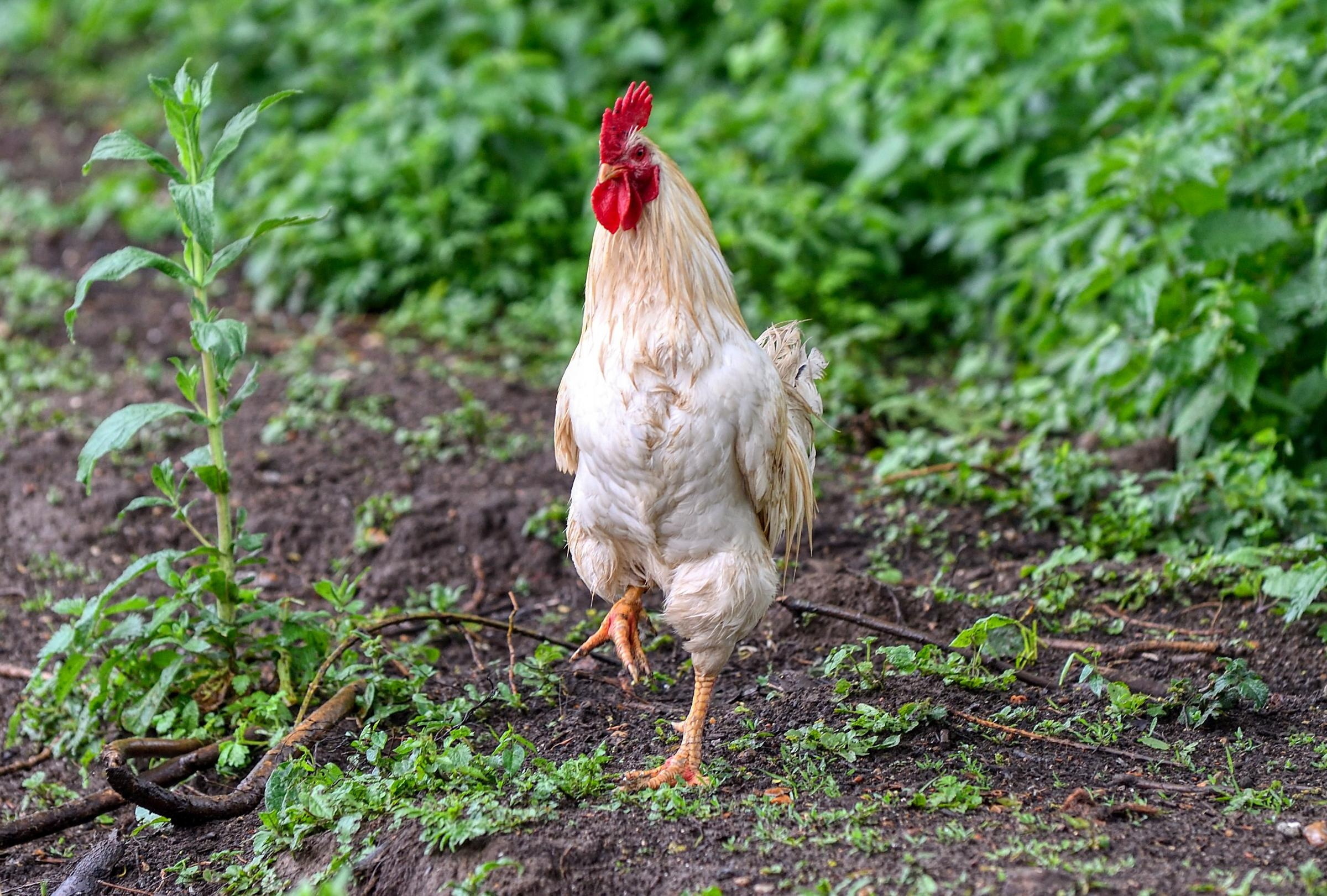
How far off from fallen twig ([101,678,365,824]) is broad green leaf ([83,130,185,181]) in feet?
5.45

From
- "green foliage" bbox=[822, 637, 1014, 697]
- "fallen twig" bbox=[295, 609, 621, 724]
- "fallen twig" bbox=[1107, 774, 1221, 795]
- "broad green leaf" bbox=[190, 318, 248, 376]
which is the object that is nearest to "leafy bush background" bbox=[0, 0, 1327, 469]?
"green foliage" bbox=[822, 637, 1014, 697]

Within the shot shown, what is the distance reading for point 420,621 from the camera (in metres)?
4.50

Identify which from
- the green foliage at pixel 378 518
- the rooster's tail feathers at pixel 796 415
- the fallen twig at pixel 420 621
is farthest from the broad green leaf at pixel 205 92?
the green foliage at pixel 378 518

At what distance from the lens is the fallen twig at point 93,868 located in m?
3.29

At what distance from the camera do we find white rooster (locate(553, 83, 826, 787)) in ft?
10.9

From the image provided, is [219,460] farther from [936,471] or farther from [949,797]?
[936,471]

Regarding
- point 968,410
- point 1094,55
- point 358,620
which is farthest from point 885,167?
point 358,620

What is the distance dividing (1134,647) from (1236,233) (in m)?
2.05

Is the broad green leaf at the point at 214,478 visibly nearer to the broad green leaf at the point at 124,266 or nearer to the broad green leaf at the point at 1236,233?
the broad green leaf at the point at 124,266

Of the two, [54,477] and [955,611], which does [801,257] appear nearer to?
[955,611]

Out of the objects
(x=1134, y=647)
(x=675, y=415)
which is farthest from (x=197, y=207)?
(x=1134, y=647)

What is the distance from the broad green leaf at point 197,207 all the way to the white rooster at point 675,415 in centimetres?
110

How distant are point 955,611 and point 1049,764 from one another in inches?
40.8

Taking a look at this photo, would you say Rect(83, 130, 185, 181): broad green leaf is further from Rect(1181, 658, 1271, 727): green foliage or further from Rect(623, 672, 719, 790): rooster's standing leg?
Rect(1181, 658, 1271, 727): green foliage
